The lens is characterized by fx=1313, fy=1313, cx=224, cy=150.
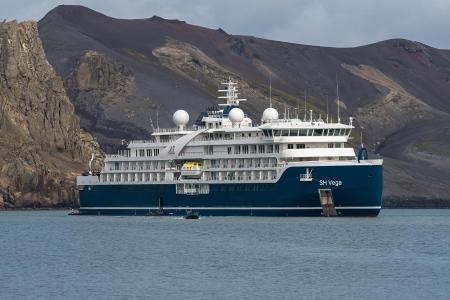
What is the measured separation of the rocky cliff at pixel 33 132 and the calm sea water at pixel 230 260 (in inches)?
1671

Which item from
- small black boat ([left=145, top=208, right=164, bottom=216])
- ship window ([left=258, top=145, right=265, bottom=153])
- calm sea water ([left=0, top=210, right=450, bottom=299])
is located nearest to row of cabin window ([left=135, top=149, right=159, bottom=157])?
small black boat ([left=145, top=208, right=164, bottom=216])

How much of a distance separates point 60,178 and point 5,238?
57929 millimetres

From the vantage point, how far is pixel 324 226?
85.9 m

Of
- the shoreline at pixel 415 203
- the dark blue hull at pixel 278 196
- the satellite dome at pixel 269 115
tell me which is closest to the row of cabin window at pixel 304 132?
the dark blue hull at pixel 278 196

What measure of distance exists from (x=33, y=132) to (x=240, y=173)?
5228cm

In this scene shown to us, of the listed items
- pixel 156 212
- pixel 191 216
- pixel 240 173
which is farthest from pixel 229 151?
pixel 156 212

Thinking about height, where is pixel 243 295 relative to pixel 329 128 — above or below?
below

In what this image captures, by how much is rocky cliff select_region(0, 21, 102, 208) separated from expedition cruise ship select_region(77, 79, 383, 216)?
24683mm

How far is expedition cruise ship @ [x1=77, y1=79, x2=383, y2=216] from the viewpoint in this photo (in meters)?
93.9

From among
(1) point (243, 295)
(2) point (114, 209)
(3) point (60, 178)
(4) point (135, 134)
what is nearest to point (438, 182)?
(4) point (135, 134)

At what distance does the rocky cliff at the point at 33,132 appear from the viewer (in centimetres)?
13675

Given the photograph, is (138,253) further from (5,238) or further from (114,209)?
(114,209)

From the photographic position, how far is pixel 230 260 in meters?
64.6

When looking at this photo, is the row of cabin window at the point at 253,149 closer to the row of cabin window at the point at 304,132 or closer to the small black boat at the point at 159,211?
the row of cabin window at the point at 304,132
